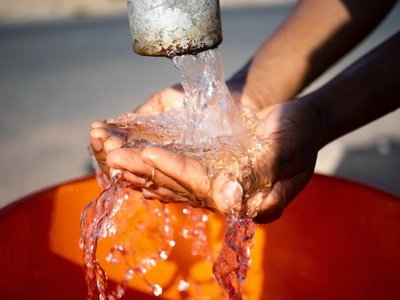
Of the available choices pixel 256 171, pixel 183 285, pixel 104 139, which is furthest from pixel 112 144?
pixel 183 285

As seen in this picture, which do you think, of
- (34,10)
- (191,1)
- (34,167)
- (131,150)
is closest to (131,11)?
(191,1)

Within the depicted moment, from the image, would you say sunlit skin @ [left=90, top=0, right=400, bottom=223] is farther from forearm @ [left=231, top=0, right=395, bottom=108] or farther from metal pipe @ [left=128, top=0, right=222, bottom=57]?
metal pipe @ [left=128, top=0, right=222, bottom=57]

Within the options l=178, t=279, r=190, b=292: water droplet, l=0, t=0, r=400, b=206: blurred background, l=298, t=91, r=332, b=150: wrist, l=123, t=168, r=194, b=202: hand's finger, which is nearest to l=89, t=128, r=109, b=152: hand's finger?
l=123, t=168, r=194, b=202: hand's finger

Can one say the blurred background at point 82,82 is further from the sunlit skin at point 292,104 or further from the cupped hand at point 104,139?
the cupped hand at point 104,139

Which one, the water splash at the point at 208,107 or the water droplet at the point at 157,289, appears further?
the water droplet at the point at 157,289

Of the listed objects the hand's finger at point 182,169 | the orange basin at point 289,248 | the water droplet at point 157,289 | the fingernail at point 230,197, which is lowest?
the water droplet at point 157,289

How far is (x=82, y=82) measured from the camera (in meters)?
3.67

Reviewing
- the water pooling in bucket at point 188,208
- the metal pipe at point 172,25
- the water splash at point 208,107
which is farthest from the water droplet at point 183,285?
the metal pipe at point 172,25

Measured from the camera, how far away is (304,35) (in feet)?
4.22

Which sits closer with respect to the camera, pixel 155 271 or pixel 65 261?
pixel 65 261

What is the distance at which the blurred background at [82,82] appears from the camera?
232 cm

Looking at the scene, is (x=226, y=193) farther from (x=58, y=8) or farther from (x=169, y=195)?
(x=58, y=8)

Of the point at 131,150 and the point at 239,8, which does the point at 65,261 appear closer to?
the point at 131,150

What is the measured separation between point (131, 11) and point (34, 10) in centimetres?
589
